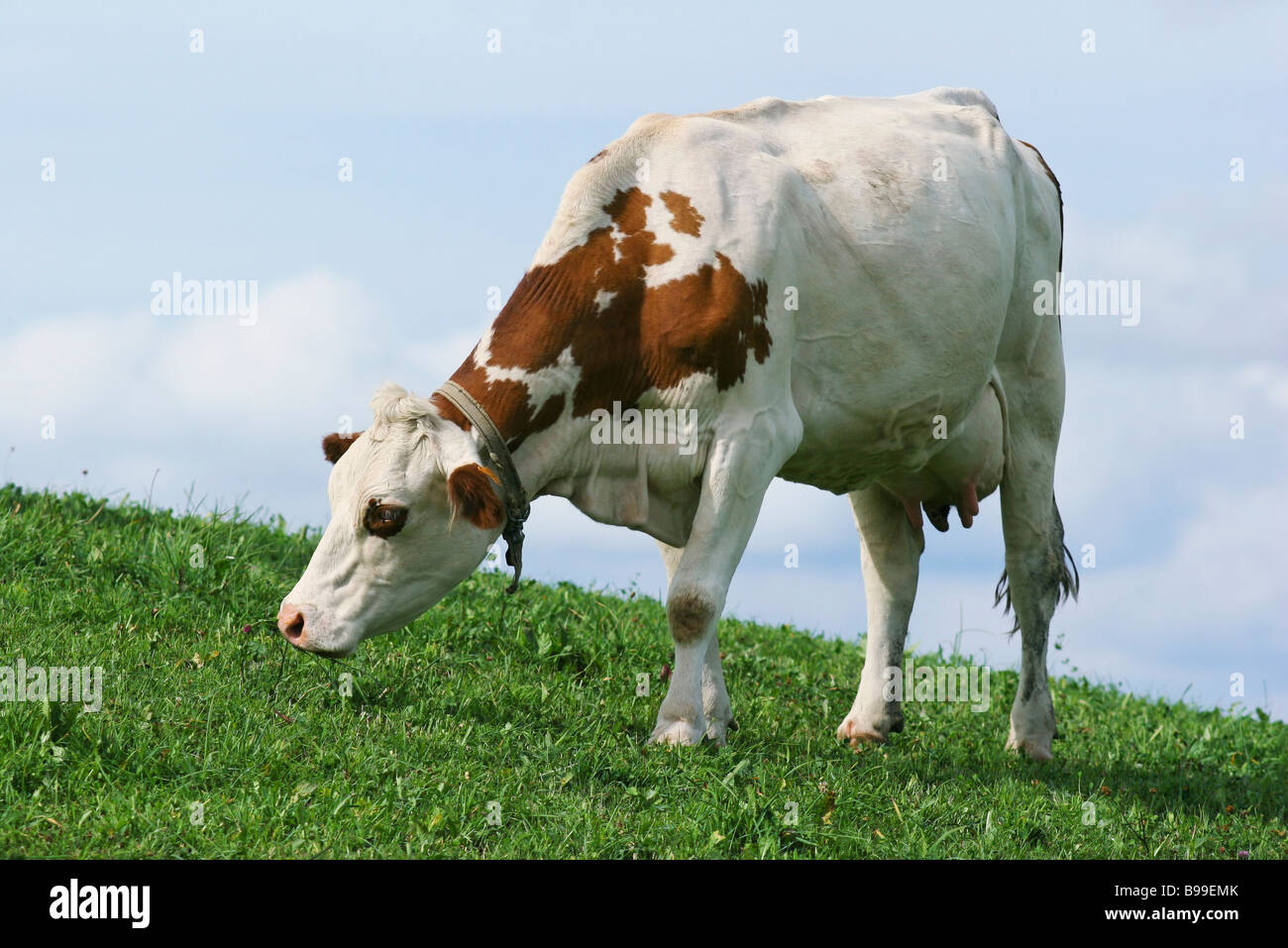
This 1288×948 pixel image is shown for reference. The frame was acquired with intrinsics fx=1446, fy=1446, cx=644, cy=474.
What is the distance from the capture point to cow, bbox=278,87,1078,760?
22.5 feet

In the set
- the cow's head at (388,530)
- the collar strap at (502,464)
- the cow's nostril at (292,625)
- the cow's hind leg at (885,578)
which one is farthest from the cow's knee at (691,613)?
the cow's hind leg at (885,578)

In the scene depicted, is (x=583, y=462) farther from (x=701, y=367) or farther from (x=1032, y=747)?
(x=1032, y=747)

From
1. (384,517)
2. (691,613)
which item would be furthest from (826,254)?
(384,517)

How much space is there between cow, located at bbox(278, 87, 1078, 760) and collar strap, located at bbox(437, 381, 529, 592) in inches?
0.4

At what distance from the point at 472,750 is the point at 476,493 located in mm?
1206

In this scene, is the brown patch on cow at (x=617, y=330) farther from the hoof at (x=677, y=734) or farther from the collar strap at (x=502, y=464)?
the hoof at (x=677, y=734)

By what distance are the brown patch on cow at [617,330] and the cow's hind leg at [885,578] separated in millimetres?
2917

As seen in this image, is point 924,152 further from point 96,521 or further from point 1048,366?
point 96,521

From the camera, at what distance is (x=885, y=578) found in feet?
31.7

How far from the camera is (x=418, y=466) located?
6715 mm

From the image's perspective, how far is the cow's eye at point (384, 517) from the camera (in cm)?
668

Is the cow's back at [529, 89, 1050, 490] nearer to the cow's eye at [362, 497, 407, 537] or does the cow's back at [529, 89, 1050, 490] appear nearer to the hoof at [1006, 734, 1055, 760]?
the cow's eye at [362, 497, 407, 537]
